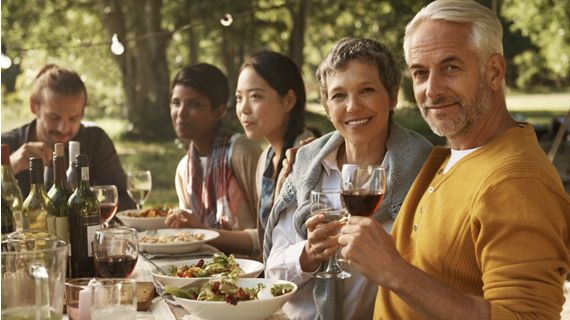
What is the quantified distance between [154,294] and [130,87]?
11942mm

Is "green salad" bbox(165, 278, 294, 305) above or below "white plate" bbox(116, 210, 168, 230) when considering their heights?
above

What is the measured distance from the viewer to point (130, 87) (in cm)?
1395

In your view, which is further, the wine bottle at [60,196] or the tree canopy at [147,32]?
the tree canopy at [147,32]

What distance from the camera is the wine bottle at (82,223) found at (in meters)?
2.44

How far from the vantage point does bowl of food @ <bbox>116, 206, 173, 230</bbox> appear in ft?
11.6

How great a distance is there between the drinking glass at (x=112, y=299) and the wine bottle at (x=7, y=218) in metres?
1.22

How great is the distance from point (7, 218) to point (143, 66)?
10.9m

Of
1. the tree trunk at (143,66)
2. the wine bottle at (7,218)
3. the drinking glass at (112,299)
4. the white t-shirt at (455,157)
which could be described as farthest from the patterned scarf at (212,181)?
the tree trunk at (143,66)

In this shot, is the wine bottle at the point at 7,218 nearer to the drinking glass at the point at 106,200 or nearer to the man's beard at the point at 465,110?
the drinking glass at the point at 106,200

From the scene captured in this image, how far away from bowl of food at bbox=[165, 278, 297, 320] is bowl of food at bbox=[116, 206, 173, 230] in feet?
4.93

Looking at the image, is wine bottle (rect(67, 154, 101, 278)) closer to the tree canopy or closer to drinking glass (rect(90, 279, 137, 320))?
drinking glass (rect(90, 279, 137, 320))

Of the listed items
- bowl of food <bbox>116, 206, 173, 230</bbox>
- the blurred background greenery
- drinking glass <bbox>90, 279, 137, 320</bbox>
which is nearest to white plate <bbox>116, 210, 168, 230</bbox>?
bowl of food <bbox>116, 206, 173, 230</bbox>

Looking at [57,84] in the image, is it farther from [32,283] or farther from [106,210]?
[32,283]

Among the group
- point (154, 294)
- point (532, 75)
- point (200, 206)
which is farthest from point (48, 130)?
point (532, 75)
